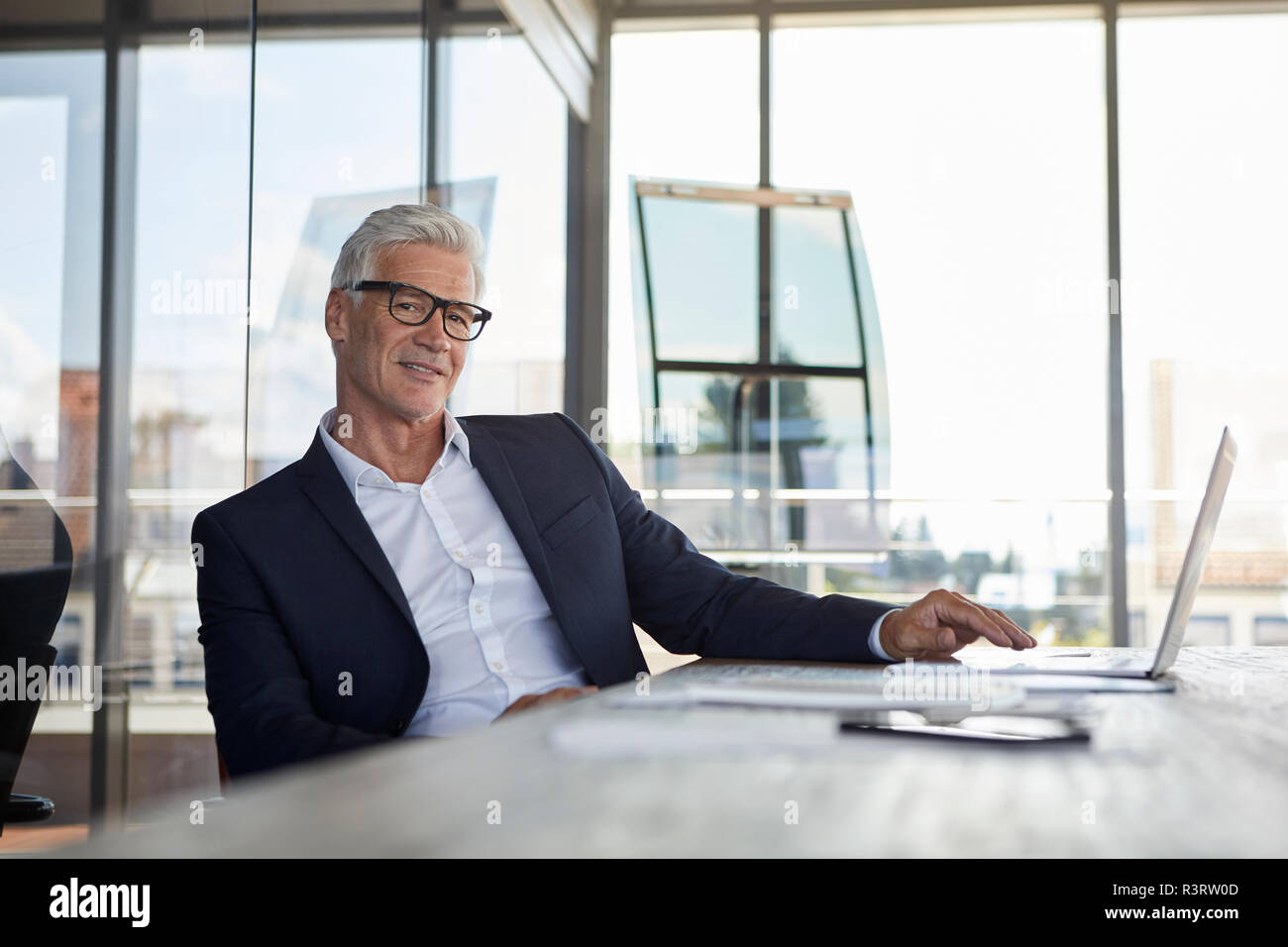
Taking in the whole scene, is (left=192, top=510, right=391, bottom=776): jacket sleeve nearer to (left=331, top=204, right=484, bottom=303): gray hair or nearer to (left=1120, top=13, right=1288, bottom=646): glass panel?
(left=331, top=204, right=484, bottom=303): gray hair

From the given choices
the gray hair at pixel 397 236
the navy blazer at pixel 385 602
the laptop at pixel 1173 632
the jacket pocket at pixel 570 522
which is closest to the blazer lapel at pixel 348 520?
the navy blazer at pixel 385 602

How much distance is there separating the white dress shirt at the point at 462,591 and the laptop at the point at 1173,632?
0.16 meters

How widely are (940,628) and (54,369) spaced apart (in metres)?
1.84

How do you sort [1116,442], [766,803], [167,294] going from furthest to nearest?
[1116,442] → [167,294] → [766,803]

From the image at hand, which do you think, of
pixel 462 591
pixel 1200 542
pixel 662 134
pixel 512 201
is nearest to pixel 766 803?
pixel 1200 542

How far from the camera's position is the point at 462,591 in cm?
147

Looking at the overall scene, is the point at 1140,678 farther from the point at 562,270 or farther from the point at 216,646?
the point at 562,270

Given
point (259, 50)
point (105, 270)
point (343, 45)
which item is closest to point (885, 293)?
point (343, 45)

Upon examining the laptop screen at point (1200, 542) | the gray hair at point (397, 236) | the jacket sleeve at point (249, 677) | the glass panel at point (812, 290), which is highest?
the glass panel at point (812, 290)

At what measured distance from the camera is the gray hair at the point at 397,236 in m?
1.69

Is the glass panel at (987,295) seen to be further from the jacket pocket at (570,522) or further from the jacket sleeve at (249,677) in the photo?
the jacket sleeve at (249,677)

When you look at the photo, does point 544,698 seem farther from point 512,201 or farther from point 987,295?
point 987,295

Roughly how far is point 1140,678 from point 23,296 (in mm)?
2060

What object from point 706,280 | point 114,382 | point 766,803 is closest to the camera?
point 766,803
